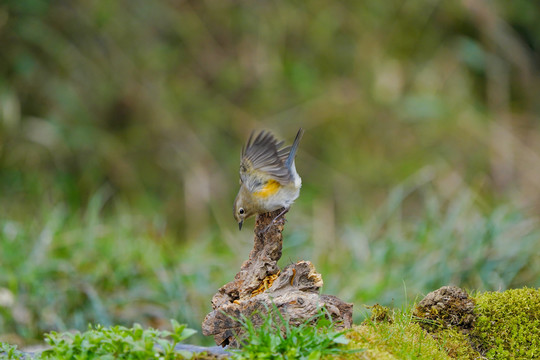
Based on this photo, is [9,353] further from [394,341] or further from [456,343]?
[456,343]

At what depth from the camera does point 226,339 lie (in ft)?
11.6

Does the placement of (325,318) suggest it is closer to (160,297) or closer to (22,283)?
(160,297)

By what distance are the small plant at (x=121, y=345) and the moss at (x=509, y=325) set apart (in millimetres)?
1557

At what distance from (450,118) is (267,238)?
693 cm

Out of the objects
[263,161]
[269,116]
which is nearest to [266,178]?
[263,161]

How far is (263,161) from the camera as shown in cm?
403

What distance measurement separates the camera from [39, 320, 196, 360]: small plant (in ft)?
9.86

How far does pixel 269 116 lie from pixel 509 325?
7.35 m

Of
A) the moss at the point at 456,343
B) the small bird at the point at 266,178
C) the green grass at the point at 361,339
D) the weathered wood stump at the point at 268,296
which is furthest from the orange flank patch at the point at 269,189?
the moss at the point at 456,343

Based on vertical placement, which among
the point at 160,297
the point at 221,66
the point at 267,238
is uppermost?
the point at 221,66

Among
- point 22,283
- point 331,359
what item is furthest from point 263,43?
point 331,359

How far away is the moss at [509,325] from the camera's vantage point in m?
3.60

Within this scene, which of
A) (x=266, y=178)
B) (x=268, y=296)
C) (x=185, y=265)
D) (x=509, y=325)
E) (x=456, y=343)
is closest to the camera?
(x=268, y=296)

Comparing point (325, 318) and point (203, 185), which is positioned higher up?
point (203, 185)
